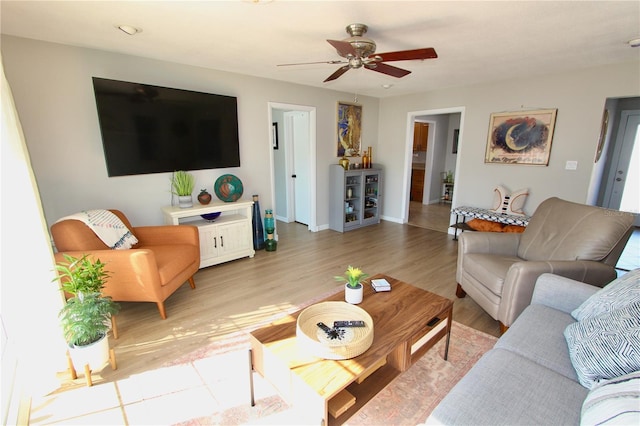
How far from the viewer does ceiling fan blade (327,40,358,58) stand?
77.8 inches

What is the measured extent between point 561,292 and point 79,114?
13.3ft

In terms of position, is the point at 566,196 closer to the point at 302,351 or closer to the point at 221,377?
the point at 302,351

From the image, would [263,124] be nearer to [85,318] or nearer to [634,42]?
[85,318]

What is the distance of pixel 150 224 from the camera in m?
3.30

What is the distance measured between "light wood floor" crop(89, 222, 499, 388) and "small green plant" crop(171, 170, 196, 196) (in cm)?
93

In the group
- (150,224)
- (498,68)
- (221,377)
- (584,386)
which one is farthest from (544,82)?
(150,224)

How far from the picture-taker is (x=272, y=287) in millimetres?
3014

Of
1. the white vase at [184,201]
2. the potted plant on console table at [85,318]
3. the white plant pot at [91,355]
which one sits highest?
the white vase at [184,201]

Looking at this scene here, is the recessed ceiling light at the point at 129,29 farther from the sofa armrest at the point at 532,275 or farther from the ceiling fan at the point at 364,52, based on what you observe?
the sofa armrest at the point at 532,275

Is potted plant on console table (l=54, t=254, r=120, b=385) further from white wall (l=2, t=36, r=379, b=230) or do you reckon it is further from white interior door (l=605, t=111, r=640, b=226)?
white interior door (l=605, t=111, r=640, b=226)

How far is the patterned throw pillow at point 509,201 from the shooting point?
405cm

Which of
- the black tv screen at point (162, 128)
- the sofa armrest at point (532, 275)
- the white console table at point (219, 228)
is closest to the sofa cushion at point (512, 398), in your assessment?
the sofa armrest at point (532, 275)

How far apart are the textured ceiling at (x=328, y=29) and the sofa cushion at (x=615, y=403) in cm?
214

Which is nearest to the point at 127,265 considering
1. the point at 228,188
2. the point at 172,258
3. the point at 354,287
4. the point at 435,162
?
the point at 172,258
